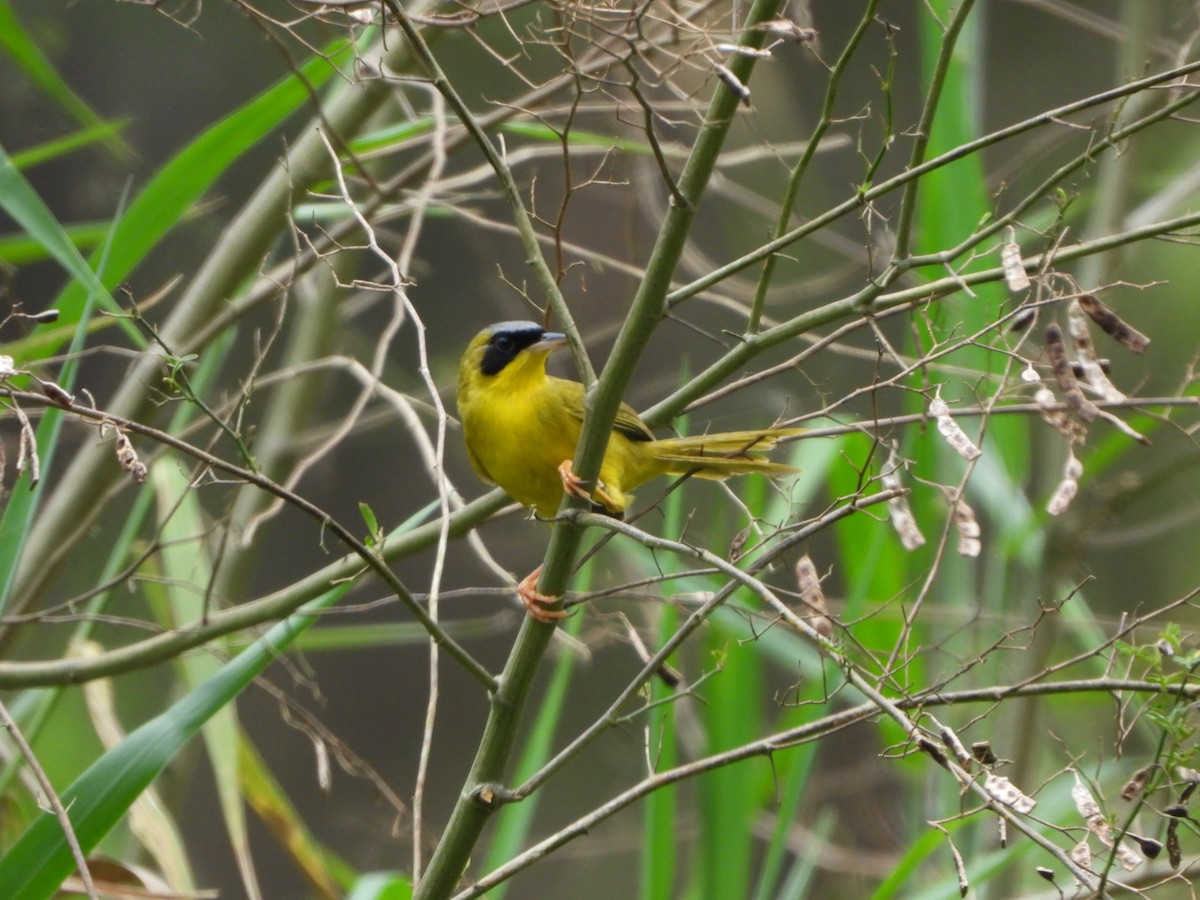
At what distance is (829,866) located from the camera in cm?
449

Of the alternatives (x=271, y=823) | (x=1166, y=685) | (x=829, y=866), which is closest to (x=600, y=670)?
(x=829, y=866)

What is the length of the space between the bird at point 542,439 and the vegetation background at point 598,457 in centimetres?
15

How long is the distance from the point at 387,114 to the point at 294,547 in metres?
4.58

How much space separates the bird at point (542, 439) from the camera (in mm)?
2961

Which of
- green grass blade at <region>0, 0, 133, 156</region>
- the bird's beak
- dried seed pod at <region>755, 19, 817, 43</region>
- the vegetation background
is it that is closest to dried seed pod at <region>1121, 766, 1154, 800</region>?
the vegetation background

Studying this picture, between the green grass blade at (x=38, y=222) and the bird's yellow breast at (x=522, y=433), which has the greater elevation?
the green grass blade at (x=38, y=222)

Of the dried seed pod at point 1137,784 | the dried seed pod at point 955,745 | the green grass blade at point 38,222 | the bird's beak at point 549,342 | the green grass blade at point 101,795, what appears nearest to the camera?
the dried seed pod at point 955,745

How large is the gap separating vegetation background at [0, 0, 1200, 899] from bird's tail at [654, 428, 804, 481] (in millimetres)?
91

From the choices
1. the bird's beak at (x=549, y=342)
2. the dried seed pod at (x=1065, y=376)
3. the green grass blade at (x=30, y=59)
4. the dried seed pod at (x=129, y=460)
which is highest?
the green grass blade at (x=30, y=59)

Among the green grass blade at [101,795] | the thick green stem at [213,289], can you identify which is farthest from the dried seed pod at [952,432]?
the thick green stem at [213,289]

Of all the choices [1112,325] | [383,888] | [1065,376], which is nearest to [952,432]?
[1065,376]

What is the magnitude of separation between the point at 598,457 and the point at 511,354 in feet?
5.29

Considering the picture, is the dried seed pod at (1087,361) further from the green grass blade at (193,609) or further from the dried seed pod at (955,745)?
the green grass blade at (193,609)

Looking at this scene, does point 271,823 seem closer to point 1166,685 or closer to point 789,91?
point 1166,685
